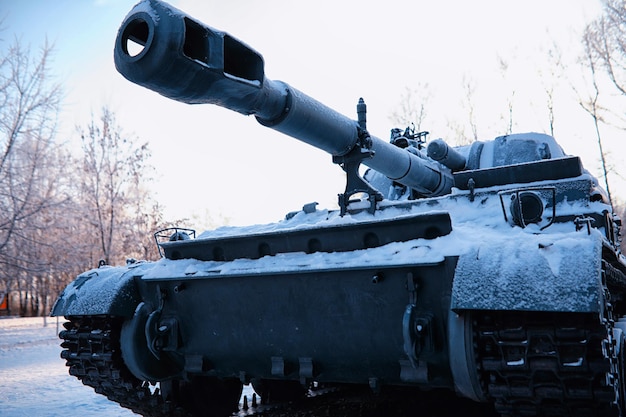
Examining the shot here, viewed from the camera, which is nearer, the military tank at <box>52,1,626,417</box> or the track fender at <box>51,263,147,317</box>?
the military tank at <box>52,1,626,417</box>

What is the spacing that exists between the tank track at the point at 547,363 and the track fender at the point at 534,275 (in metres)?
0.19

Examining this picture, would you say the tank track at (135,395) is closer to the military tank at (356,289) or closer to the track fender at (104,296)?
the military tank at (356,289)

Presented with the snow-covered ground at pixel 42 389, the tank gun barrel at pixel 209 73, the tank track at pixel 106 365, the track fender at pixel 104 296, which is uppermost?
the tank gun barrel at pixel 209 73

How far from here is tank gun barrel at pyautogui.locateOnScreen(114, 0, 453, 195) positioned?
8.70ft

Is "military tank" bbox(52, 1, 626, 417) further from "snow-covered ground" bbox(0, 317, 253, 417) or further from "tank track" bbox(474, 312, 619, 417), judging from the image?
"snow-covered ground" bbox(0, 317, 253, 417)

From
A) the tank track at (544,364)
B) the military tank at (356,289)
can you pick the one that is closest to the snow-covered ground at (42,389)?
the military tank at (356,289)

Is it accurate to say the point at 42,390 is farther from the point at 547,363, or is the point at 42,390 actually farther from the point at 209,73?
the point at 547,363

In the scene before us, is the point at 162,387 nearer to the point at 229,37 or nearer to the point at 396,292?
the point at 396,292

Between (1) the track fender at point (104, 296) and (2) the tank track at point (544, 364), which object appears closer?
(2) the tank track at point (544, 364)

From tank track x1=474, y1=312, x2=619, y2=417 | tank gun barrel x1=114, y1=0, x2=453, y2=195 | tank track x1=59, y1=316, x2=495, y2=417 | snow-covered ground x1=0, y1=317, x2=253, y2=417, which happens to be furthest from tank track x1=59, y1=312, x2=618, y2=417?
snow-covered ground x1=0, y1=317, x2=253, y2=417

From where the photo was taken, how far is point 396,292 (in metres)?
3.71

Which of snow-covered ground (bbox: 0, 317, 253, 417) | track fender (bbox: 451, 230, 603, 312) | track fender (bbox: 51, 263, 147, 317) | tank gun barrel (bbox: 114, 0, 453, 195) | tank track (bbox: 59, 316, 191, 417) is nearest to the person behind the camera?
tank gun barrel (bbox: 114, 0, 453, 195)

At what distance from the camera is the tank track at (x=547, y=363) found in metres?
2.93

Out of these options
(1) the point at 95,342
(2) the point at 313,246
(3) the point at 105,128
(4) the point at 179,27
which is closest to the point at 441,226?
(2) the point at 313,246
